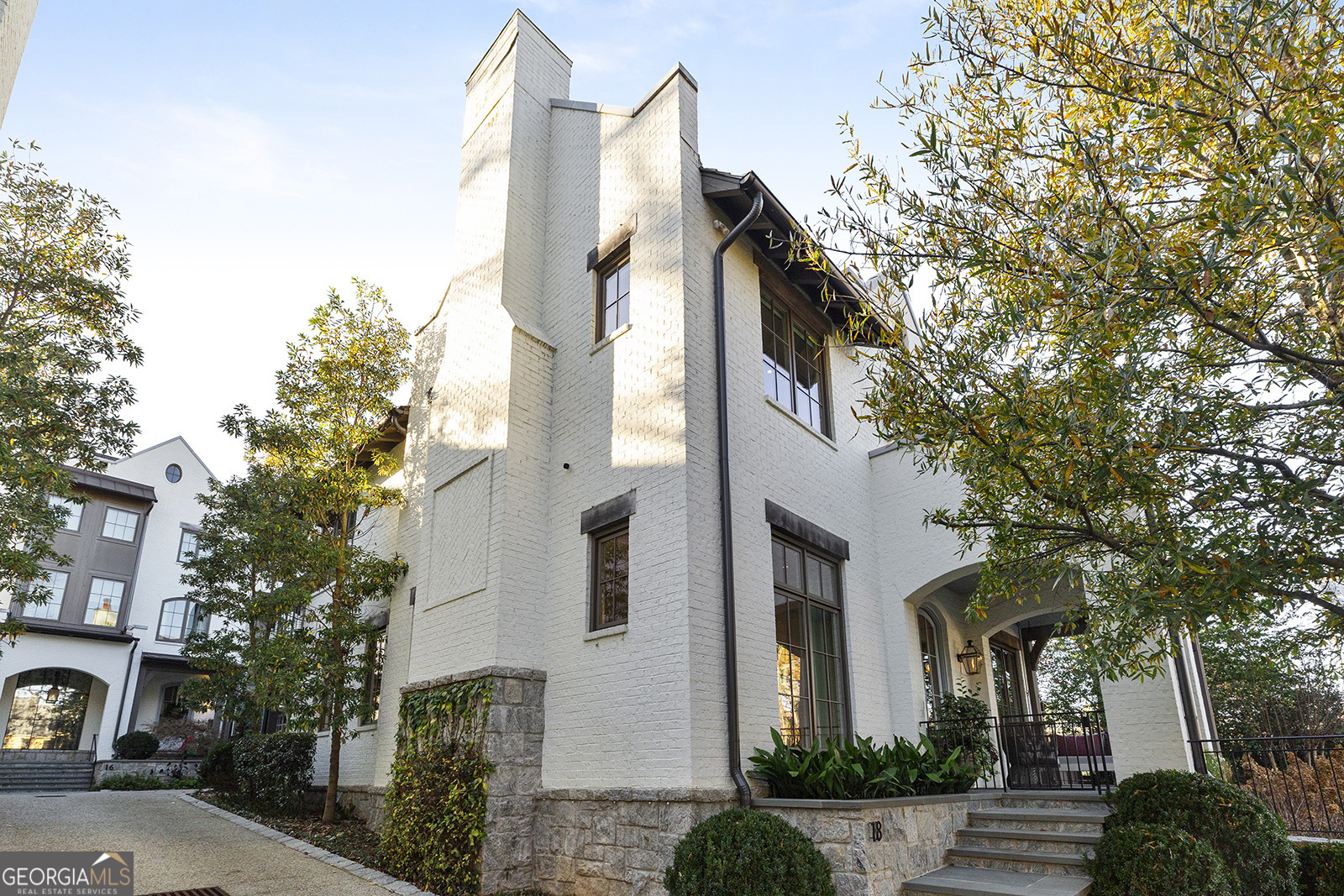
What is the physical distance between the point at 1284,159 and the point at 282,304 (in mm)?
13148

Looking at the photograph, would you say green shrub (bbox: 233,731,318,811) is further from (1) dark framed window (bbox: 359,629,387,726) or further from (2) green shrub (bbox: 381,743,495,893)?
(2) green shrub (bbox: 381,743,495,893)

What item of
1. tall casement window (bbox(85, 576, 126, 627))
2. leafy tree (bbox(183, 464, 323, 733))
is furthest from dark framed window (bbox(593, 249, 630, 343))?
tall casement window (bbox(85, 576, 126, 627))

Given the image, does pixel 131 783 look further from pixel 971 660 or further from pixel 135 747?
pixel 971 660

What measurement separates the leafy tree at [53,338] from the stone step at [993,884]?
10.2 metres

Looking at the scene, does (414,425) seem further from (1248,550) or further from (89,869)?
(1248,550)

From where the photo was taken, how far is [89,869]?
7.16m

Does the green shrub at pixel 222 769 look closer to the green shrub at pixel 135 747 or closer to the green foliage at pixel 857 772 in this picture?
the green shrub at pixel 135 747

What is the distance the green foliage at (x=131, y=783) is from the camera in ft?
58.2

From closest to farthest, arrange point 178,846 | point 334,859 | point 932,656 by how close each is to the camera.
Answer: point 334,859, point 178,846, point 932,656

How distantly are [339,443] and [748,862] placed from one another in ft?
32.5

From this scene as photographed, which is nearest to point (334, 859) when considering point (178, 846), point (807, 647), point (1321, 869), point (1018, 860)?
point (178, 846)

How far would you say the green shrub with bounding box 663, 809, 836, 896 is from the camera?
534 cm

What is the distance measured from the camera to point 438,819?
7500mm

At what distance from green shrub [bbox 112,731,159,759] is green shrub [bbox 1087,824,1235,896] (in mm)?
23027
